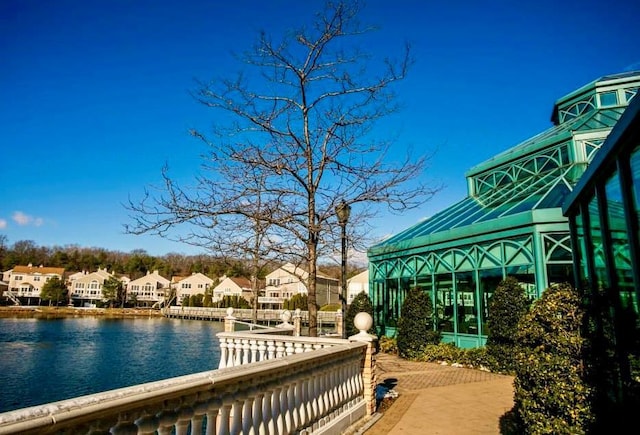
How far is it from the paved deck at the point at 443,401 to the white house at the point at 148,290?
72418 millimetres

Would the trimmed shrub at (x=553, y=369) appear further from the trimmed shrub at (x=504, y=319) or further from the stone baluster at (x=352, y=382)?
the trimmed shrub at (x=504, y=319)

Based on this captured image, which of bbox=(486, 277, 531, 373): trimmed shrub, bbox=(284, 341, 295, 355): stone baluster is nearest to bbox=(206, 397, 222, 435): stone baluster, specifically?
bbox=(284, 341, 295, 355): stone baluster

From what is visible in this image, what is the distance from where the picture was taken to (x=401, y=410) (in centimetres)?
721

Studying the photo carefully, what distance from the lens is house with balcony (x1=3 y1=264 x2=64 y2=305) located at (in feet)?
242

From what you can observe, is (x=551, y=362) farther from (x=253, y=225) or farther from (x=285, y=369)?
(x=253, y=225)

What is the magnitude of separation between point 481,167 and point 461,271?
7452mm

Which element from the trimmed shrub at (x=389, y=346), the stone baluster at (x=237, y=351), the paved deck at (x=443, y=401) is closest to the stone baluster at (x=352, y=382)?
the paved deck at (x=443, y=401)

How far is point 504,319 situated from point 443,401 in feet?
13.8

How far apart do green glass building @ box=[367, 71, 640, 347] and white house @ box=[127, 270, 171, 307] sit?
67.8 meters

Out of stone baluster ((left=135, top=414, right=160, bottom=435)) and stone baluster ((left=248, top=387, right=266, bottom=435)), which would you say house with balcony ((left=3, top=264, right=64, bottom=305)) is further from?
stone baluster ((left=135, top=414, right=160, bottom=435))

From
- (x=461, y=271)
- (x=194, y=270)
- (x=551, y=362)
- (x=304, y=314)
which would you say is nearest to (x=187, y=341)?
(x=304, y=314)

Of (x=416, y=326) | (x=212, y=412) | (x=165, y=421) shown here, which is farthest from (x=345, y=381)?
(x=416, y=326)

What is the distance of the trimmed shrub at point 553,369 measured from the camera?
13.7 ft

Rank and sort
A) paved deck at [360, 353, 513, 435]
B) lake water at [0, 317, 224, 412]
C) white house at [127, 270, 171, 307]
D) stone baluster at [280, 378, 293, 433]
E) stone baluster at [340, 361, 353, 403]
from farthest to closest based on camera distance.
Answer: white house at [127, 270, 171, 307] → lake water at [0, 317, 224, 412] → paved deck at [360, 353, 513, 435] → stone baluster at [340, 361, 353, 403] → stone baluster at [280, 378, 293, 433]
